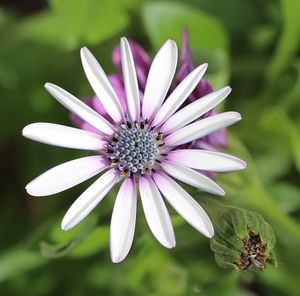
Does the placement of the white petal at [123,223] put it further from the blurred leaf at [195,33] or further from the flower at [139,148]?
the blurred leaf at [195,33]

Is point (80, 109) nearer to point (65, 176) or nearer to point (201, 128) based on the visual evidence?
point (65, 176)

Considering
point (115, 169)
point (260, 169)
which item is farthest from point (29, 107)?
point (115, 169)

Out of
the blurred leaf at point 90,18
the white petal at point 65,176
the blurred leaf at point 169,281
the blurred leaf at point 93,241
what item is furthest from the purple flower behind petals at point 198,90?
the blurred leaf at point 90,18

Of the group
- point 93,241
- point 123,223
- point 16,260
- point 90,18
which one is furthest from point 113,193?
point 90,18

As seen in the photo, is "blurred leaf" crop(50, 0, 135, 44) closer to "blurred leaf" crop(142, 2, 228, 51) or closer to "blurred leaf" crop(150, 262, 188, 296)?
"blurred leaf" crop(142, 2, 228, 51)

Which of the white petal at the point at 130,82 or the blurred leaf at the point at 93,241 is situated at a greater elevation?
the white petal at the point at 130,82

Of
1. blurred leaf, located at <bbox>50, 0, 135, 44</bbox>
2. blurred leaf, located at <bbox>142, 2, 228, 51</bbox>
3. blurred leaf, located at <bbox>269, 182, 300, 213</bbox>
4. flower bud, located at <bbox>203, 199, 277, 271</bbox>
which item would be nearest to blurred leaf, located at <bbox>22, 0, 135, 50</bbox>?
blurred leaf, located at <bbox>50, 0, 135, 44</bbox>

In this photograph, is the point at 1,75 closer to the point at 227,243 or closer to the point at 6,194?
the point at 6,194

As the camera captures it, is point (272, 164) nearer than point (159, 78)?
No
